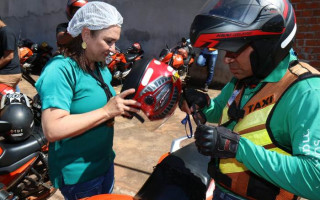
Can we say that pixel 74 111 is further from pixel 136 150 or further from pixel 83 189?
pixel 136 150

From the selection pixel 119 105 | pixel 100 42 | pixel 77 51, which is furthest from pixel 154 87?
pixel 77 51

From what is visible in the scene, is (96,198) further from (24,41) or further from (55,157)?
(24,41)

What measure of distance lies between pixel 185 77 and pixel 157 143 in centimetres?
459

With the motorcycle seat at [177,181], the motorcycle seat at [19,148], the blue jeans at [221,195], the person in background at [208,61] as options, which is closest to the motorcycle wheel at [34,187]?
the motorcycle seat at [19,148]

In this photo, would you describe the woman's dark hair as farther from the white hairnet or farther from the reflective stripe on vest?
the reflective stripe on vest

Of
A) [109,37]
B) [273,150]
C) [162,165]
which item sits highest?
[109,37]

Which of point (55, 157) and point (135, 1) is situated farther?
point (135, 1)

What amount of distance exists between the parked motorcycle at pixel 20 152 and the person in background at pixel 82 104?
1.26 m

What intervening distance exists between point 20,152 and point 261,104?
2.58 meters

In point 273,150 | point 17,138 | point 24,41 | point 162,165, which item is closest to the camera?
point 273,150

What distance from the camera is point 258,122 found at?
134 centimetres

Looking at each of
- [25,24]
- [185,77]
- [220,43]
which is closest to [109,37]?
[220,43]

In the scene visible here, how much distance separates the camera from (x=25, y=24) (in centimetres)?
1346

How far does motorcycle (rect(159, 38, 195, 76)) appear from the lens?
8117 millimetres
